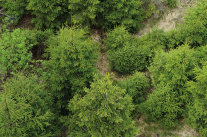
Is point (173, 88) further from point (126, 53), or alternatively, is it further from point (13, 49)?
point (13, 49)

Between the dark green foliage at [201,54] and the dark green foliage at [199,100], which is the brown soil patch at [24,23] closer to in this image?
the dark green foliage at [201,54]

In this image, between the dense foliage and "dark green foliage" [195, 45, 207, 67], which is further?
the dense foliage

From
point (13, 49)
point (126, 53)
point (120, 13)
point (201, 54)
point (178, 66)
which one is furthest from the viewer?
point (120, 13)

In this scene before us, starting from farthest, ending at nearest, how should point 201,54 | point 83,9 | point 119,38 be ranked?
point 83,9 < point 119,38 < point 201,54

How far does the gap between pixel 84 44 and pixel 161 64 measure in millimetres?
5682

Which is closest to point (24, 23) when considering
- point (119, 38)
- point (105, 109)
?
point (119, 38)

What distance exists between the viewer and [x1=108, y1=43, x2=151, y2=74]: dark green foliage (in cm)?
1415

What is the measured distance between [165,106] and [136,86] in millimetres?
2359

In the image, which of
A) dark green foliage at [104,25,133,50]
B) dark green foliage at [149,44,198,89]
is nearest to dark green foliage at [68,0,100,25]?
dark green foliage at [104,25,133,50]

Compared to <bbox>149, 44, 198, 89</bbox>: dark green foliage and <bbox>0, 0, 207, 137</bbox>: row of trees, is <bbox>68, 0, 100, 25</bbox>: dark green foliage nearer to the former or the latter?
<bbox>0, 0, 207, 137</bbox>: row of trees

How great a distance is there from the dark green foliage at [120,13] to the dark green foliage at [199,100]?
24.8ft

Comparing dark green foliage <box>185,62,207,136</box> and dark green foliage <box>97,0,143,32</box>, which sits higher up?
dark green foliage <box>97,0,143,32</box>

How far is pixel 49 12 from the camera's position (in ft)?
50.2

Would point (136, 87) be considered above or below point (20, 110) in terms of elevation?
below
